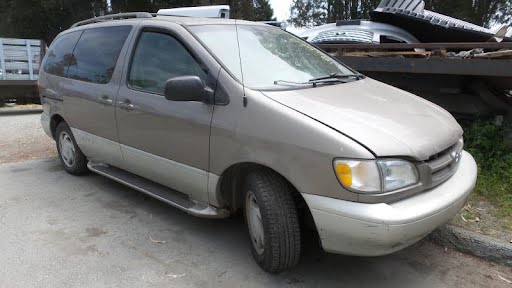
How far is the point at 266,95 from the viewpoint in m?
3.14

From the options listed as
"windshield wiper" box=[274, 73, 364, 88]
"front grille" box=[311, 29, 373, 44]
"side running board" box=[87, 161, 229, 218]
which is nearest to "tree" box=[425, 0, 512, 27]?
"front grille" box=[311, 29, 373, 44]

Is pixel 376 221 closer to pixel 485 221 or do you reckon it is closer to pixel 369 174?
pixel 369 174

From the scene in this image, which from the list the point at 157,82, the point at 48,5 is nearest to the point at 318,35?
the point at 157,82

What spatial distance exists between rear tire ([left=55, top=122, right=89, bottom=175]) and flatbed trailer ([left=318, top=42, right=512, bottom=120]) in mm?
3273

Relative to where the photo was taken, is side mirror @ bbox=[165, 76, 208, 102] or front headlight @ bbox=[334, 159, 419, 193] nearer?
front headlight @ bbox=[334, 159, 419, 193]

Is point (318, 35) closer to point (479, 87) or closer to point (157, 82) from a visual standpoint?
point (479, 87)

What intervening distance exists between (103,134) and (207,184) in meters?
1.63

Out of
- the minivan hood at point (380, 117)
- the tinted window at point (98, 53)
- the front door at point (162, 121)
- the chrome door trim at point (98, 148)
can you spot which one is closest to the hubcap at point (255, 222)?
the front door at point (162, 121)

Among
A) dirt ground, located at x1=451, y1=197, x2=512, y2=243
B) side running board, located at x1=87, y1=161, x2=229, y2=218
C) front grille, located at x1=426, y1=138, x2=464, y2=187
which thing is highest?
front grille, located at x1=426, y1=138, x2=464, y2=187

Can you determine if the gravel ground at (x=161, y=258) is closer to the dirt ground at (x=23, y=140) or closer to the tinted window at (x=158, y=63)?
the tinted window at (x=158, y=63)

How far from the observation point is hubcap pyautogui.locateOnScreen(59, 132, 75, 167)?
548 cm

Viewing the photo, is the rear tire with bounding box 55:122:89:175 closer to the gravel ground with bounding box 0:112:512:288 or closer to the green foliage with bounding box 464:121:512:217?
the gravel ground with bounding box 0:112:512:288

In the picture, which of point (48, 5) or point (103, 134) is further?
point (48, 5)

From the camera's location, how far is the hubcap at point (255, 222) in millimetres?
3226
